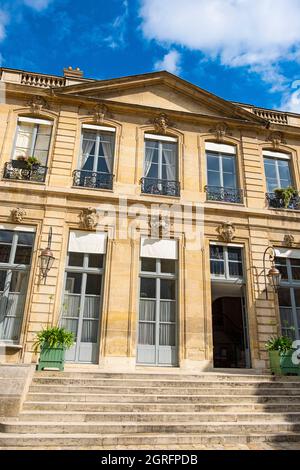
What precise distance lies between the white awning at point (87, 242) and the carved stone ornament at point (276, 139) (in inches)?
Answer: 231

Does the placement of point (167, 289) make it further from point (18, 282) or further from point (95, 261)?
point (18, 282)

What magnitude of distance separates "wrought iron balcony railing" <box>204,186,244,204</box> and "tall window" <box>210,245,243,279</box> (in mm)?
1335

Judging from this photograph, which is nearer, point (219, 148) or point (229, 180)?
point (229, 180)

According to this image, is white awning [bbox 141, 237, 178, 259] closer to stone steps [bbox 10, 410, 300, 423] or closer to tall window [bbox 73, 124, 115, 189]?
tall window [bbox 73, 124, 115, 189]

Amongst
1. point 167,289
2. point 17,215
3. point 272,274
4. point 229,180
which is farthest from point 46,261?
point 229,180

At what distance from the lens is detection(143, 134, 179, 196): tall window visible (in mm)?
9164

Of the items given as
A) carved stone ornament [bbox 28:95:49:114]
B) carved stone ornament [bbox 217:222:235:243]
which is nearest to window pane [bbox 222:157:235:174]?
carved stone ornament [bbox 217:222:235:243]

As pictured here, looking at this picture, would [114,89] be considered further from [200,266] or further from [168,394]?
[168,394]

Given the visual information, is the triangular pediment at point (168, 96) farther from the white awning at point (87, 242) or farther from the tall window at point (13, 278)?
the tall window at point (13, 278)

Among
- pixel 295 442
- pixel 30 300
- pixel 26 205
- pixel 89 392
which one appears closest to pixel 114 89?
pixel 26 205

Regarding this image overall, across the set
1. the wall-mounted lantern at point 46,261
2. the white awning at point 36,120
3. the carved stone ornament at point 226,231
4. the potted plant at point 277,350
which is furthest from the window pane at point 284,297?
the white awning at point 36,120

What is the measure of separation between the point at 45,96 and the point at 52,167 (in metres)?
2.20

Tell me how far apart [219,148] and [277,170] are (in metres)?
1.86

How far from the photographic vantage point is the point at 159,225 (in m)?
8.66
